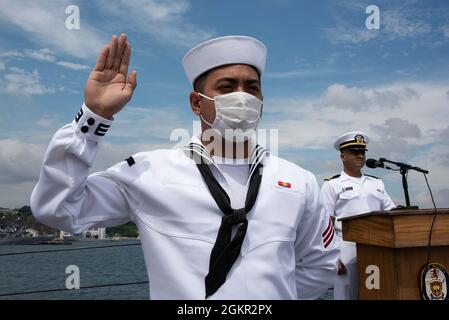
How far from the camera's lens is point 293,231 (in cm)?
175

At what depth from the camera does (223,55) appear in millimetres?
1954

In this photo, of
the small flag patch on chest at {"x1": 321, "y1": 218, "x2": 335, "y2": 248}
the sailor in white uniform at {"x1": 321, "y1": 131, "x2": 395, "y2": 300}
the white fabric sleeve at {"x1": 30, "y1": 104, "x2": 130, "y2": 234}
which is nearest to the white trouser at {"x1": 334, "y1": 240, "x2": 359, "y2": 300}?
the sailor in white uniform at {"x1": 321, "y1": 131, "x2": 395, "y2": 300}

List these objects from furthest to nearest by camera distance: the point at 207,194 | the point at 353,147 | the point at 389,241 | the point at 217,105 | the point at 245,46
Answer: the point at 353,147 → the point at 389,241 → the point at 245,46 → the point at 217,105 → the point at 207,194

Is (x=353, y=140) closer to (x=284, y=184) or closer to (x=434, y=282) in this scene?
(x=434, y=282)

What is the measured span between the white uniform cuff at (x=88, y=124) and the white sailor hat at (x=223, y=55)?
0.70 meters

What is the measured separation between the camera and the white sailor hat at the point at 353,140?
518 cm

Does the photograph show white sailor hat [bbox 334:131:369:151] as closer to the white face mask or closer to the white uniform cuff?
the white face mask

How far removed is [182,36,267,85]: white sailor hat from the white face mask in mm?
191

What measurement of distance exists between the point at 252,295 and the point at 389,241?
1821 mm

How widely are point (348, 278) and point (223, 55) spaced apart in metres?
3.63

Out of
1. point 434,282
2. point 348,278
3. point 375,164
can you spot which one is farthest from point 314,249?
point 348,278

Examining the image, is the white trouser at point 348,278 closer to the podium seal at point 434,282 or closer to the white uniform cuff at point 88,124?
the podium seal at point 434,282
